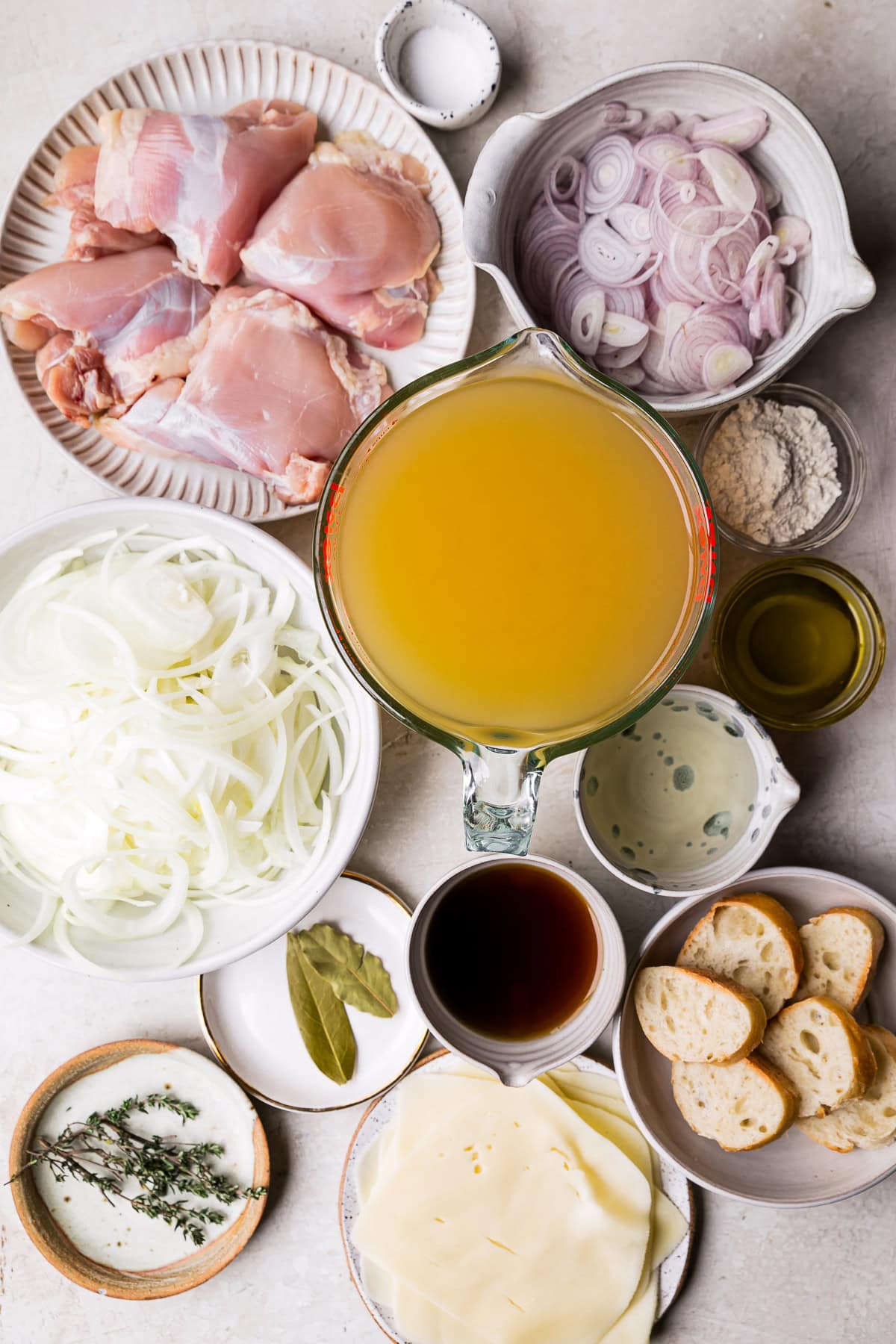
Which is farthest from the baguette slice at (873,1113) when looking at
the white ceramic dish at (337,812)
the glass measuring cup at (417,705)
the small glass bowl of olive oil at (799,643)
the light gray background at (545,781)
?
the white ceramic dish at (337,812)

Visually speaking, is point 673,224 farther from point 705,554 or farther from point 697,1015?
point 697,1015

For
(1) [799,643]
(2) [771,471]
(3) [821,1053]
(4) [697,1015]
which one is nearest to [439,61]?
(2) [771,471]

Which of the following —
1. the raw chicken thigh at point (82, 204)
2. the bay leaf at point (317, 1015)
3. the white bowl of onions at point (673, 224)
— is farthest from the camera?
the bay leaf at point (317, 1015)

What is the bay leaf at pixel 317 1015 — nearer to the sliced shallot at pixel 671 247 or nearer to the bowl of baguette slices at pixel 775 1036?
the bowl of baguette slices at pixel 775 1036

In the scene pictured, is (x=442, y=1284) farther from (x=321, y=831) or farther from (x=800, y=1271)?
(x=321, y=831)

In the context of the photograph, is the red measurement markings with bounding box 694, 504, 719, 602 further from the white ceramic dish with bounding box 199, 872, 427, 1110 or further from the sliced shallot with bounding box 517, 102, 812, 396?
the white ceramic dish with bounding box 199, 872, 427, 1110

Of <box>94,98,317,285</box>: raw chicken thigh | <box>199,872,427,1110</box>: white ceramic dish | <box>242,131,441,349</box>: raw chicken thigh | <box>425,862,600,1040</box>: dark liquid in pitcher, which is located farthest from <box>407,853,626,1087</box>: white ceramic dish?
<box>94,98,317,285</box>: raw chicken thigh
